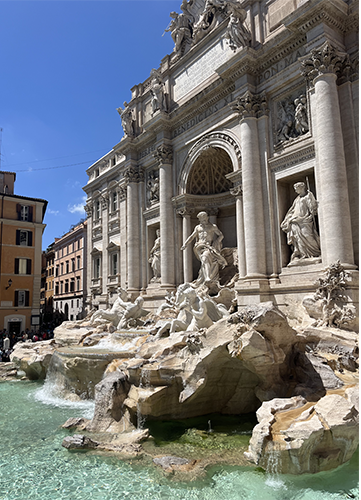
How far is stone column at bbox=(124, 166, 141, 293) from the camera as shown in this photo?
22719 millimetres

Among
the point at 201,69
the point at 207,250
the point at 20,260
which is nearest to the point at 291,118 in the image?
the point at 207,250

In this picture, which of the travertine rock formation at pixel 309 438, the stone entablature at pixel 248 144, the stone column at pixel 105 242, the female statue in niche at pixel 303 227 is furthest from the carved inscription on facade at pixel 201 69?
the travertine rock formation at pixel 309 438

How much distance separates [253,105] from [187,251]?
755cm

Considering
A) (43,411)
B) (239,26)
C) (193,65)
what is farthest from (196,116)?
(43,411)

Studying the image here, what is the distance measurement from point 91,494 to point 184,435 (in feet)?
9.27

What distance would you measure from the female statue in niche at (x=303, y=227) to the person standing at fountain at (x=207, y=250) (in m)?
4.29

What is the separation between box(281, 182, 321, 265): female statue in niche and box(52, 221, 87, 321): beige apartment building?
21379 millimetres

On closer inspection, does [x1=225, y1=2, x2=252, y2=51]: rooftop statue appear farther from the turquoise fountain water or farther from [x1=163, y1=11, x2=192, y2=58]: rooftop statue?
the turquoise fountain water

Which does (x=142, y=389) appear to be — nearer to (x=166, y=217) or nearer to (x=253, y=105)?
(x=253, y=105)

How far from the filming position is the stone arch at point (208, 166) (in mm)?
Result: 17984

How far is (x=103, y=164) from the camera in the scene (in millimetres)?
29688

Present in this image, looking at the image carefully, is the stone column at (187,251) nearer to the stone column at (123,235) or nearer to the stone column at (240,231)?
the stone column at (240,231)

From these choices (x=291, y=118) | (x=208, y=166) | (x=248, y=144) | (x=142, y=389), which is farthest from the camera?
(x=208, y=166)

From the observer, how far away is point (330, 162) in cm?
1230
